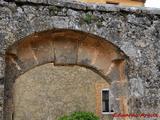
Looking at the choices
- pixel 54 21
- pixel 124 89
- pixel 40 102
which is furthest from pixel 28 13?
pixel 40 102

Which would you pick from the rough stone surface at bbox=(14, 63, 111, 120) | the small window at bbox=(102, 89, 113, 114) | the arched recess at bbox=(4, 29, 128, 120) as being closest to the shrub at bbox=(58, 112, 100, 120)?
the rough stone surface at bbox=(14, 63, 111, 120)

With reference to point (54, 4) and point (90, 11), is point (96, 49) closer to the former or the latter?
point (90, 11)

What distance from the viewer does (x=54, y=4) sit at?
5.56 meters

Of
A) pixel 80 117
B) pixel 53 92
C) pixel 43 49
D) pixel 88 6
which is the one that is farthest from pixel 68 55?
pixel 53 92

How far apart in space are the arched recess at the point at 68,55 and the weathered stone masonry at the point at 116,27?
0.12 meters

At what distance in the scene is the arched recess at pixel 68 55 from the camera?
5508 mm

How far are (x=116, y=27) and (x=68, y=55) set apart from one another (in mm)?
812

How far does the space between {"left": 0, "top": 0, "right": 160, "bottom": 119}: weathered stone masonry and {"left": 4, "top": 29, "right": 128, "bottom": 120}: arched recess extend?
12 cm

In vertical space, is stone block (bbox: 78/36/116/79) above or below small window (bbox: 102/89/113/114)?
above

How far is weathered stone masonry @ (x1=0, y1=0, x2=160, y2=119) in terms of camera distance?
5355mm

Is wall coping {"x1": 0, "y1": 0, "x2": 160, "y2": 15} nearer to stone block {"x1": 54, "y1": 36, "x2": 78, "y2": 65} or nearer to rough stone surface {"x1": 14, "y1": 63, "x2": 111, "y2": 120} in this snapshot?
stone block {"x1": 54, "y1": 36, "x2": 78, "y2": 65}

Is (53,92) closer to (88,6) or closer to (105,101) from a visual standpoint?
(105,101)

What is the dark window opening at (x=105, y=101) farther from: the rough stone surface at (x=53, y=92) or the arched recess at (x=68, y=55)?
the arched recess at (x=68, y=55)

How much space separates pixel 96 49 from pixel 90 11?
23.4 inches
